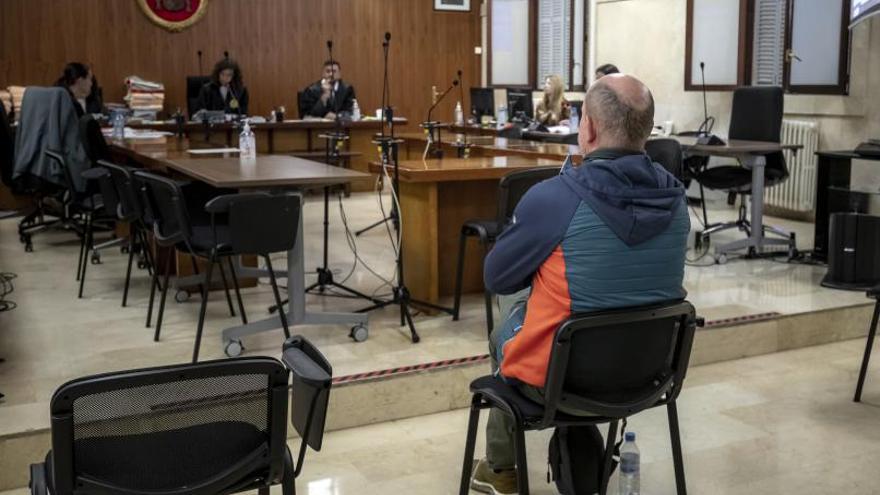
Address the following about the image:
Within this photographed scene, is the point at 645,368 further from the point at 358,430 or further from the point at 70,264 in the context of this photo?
the point at 70,264

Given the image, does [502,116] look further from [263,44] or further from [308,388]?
[308,388]

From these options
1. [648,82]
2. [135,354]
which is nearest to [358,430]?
[135,354]

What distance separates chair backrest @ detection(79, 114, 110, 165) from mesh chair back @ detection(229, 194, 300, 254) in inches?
101

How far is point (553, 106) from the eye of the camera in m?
8.62

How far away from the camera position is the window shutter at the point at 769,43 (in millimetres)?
7742

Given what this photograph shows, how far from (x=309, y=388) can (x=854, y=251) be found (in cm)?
403

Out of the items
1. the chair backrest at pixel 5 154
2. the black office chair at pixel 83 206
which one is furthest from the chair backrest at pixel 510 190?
the chair backrest at pixel 5 154

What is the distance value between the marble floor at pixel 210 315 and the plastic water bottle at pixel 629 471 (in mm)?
1154

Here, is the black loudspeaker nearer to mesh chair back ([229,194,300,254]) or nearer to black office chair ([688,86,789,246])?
black office chair ([688,86,789,246])

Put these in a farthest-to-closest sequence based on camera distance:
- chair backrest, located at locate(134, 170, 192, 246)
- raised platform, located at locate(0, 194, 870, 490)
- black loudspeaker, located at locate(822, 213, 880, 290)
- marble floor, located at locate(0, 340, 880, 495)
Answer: black loudspeaker, located at locate(822, 213, 880, 290)
chair backrest, located at locate(134, 170, 192, 246)
raised platform, located at locate(0, 194, 870, 490)
marble floor, located at locate(0, 340, 880, 495)

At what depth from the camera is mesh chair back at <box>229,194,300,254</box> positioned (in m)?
3.78

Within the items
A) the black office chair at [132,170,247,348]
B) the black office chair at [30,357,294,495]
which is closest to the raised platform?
the black office chair at [132,170,247,348]

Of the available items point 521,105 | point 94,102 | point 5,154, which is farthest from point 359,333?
point 94,102

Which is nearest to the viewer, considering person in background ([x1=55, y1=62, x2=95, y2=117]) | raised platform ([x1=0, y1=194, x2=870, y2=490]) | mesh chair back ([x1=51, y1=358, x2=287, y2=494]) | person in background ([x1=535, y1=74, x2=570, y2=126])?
mesh chair back ([x1=51, y1=358, x2=287, y2=494])
